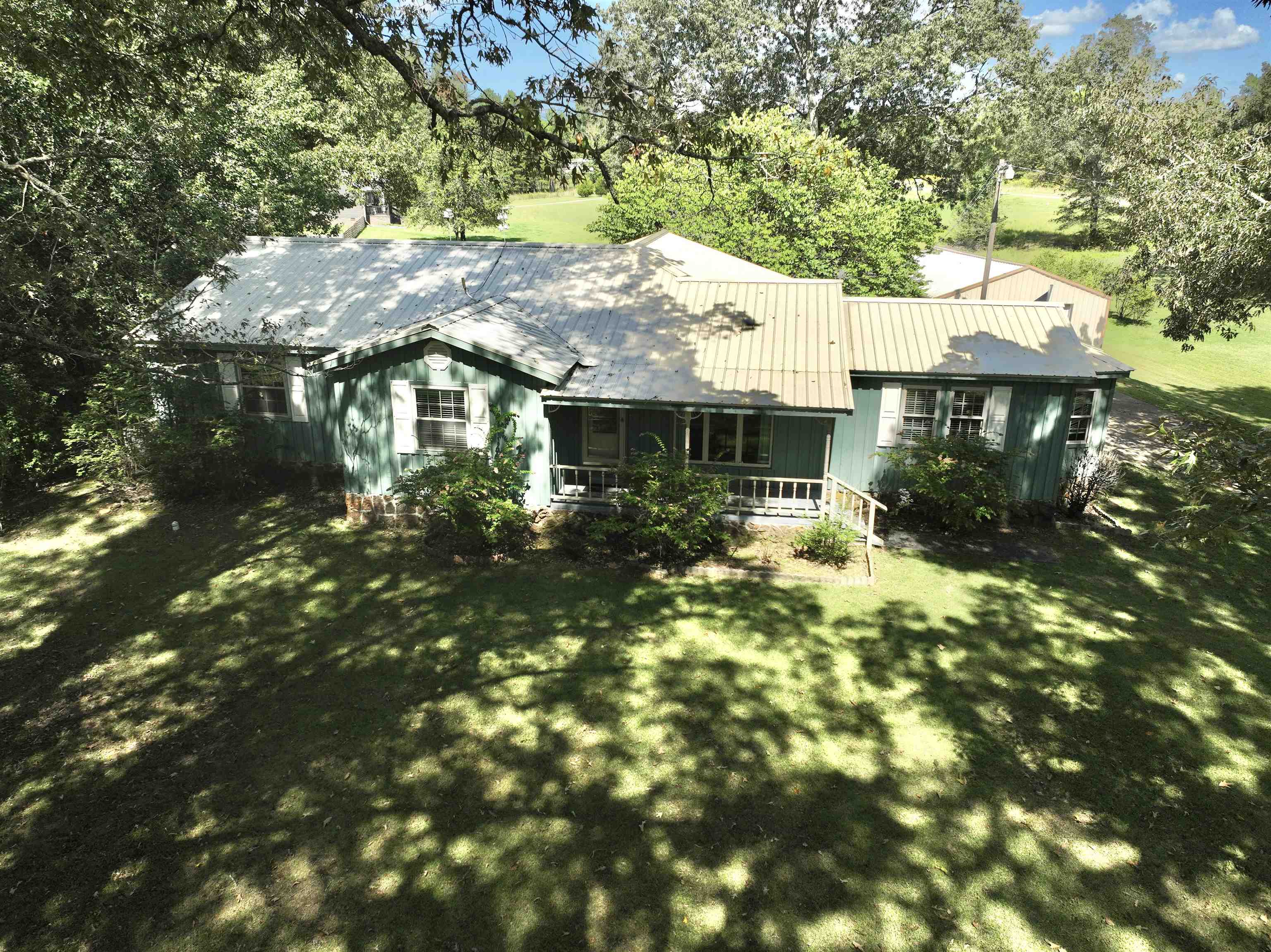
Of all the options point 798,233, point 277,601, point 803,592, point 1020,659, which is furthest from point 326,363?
point 798,233

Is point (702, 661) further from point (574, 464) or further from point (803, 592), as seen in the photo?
point (574, 464)

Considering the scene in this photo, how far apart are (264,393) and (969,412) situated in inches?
603

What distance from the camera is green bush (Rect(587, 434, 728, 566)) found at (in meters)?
12.4

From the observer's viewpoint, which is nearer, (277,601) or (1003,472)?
(277,601)

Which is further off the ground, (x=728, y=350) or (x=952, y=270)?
(x=952, y=270)

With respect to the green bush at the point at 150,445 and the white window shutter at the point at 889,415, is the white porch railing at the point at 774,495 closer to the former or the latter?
the white window shutter at the point at 889,415

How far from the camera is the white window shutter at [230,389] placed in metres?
16.5

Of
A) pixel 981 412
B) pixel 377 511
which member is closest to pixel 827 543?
pixel 981 412

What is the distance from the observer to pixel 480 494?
12.7 m

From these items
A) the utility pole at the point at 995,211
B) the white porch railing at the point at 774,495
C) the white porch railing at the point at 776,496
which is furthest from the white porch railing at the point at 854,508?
the utility pole at the point at 995,211

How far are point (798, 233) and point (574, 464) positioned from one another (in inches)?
687

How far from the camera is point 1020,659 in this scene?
10.1 m

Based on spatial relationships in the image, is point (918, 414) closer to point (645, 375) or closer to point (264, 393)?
point (645, 375)

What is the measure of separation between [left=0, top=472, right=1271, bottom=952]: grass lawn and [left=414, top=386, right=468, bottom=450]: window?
93.6 inches
